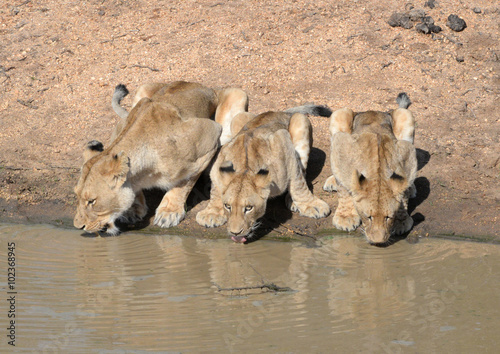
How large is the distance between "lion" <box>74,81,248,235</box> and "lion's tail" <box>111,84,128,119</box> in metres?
0.95

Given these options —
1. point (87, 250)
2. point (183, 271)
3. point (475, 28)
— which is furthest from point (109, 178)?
point (475, 28)

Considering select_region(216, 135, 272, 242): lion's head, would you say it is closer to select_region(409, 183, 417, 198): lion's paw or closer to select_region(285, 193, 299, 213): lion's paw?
select_region(285, 193, 299, 213): lion's paw

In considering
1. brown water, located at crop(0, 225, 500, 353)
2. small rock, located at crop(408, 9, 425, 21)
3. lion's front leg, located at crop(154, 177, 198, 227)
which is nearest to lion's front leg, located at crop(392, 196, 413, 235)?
brown water, located at crop(0, 225, 500, 353)

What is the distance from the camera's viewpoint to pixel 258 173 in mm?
8312

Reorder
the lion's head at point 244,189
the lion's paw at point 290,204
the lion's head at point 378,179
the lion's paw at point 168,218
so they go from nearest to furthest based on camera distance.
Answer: the lion's head at point 378,179 → the lion's head at point 244,189 → the lion's paw at point 168,218 → the lion's paw at point 290,204

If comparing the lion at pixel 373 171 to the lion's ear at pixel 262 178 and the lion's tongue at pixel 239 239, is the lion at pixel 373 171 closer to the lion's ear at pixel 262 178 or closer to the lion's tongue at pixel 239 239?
the lion's ear at pixel 262 178

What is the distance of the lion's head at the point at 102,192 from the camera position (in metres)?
8.31

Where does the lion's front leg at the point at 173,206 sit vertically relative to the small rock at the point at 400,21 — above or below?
below

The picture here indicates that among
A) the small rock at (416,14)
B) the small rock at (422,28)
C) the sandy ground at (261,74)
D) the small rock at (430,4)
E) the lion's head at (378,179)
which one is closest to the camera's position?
the lion's head at (378,179)

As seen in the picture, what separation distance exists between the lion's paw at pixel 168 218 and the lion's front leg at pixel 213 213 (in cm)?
25

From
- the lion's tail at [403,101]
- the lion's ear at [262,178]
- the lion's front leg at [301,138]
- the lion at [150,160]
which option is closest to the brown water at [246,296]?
the lion at [150,160]

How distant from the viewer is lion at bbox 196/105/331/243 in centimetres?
820

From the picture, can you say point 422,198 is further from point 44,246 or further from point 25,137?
point 25,137

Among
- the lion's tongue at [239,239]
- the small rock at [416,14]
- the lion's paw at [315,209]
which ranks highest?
the small rock at [416,14]
